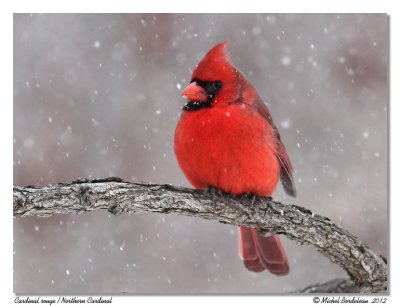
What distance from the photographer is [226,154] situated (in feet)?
12.3

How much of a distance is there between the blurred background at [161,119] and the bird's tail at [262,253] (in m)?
0.11

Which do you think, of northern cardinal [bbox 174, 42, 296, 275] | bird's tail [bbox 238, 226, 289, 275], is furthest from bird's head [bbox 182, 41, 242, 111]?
bird's tail [bbox 238, 226, 289, 275]

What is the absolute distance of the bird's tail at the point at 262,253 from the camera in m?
4.48

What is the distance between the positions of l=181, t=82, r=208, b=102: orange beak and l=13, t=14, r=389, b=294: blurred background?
1.28 ft

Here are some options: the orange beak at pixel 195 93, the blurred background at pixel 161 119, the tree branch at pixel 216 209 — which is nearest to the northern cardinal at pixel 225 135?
the orange beak at pixel 195 93

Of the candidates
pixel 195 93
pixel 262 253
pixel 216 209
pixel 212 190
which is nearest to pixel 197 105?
pixel 195 93

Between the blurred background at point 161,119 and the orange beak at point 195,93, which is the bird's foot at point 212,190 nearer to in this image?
the orange beak at point 195,93

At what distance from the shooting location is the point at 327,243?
13.3ft

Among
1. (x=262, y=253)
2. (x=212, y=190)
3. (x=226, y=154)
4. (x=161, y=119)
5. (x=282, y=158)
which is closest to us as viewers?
(x=226, y=154)

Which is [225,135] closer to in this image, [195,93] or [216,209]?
[195,93]

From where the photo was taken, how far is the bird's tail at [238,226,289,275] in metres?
4.48

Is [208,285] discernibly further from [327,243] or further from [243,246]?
[327,243]

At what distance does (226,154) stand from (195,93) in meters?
0.41
